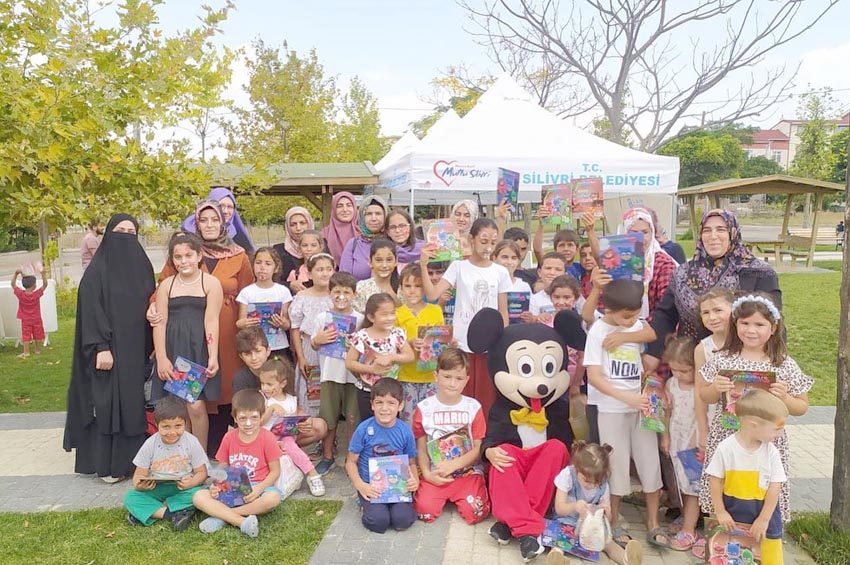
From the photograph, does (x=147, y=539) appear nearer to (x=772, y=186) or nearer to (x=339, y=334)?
(x=339, y=334)

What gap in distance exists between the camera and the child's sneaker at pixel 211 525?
4.00m

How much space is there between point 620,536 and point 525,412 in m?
0.93

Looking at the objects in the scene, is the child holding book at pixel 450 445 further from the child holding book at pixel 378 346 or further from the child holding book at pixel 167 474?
the child holding book at pixel 167 474

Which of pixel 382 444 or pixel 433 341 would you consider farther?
pixel 433 341

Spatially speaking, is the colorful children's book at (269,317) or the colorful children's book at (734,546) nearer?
the colorful children's book at (734,546)

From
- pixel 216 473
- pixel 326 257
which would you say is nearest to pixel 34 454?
pixel 216 473

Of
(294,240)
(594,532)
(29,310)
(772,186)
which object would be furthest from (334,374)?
(772,186)

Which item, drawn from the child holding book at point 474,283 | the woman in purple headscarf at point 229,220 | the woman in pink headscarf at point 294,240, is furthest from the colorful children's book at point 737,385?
the woman in purple headscarf at point 229,220

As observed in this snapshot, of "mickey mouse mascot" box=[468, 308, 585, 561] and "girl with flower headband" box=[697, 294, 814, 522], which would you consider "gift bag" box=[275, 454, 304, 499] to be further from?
"girl with flower headband" box=[697, 294, 814, 522]

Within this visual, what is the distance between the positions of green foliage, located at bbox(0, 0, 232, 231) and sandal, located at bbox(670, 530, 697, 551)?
213 inches

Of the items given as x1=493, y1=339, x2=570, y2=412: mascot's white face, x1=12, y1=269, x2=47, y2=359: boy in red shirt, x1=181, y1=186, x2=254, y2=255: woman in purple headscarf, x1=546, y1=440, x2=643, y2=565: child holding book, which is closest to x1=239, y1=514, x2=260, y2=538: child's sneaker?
x1=493, y1=339, x2=570, y2=412: mascot's white face

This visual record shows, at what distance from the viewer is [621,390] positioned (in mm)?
3887

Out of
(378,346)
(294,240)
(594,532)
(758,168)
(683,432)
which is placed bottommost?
(594,532)

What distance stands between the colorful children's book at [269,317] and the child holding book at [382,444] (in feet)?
3.84
